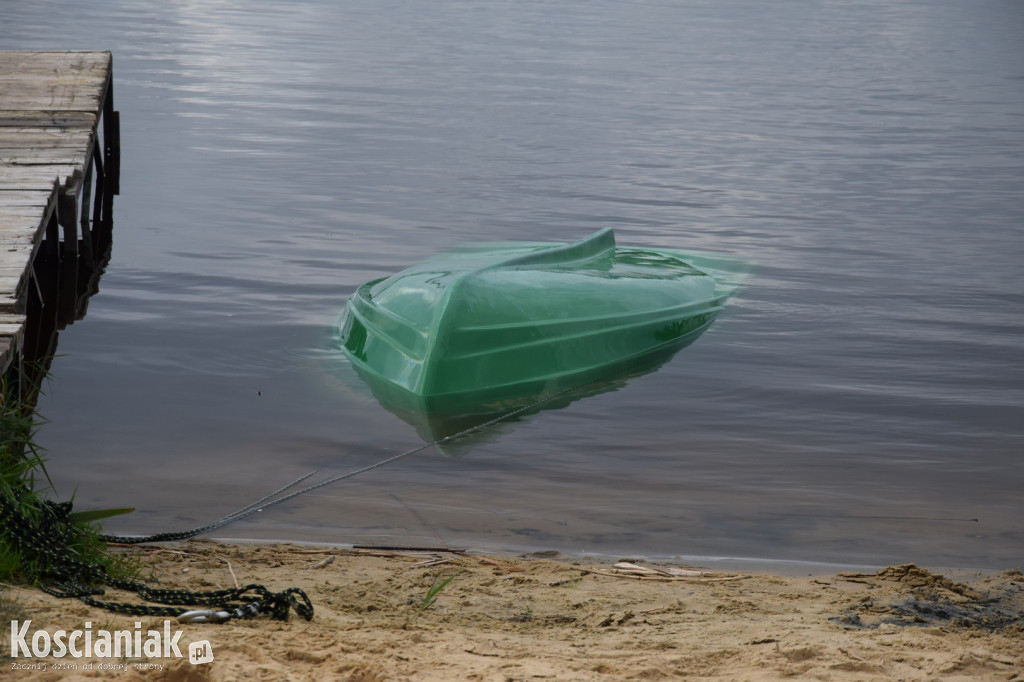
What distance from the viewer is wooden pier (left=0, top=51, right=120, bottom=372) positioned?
6883mm

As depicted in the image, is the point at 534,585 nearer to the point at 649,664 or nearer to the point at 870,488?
the point at 649,664

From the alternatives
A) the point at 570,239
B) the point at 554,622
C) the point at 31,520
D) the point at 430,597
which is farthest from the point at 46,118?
the point at 554,622

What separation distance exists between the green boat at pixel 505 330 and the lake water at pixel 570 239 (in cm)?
25

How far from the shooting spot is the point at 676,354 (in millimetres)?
8703

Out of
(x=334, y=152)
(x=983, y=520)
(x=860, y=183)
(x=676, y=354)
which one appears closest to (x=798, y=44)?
(x=860, y=183)

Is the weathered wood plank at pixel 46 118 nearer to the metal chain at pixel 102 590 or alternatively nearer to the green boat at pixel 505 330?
the green boat at pixel 505 330

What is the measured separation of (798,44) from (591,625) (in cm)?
3966

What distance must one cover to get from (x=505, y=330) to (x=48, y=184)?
4051 millimetres

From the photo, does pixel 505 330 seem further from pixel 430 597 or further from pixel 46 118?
pixel 46 118

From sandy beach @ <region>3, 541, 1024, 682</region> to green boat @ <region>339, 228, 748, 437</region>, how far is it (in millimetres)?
2203

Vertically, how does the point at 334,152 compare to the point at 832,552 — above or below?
above

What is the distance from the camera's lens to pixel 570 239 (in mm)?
13258

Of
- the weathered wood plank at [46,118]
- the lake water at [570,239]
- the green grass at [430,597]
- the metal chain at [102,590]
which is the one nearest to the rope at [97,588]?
the metal chain at [102,590]

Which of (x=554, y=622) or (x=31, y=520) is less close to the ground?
(x=31, y=520)
